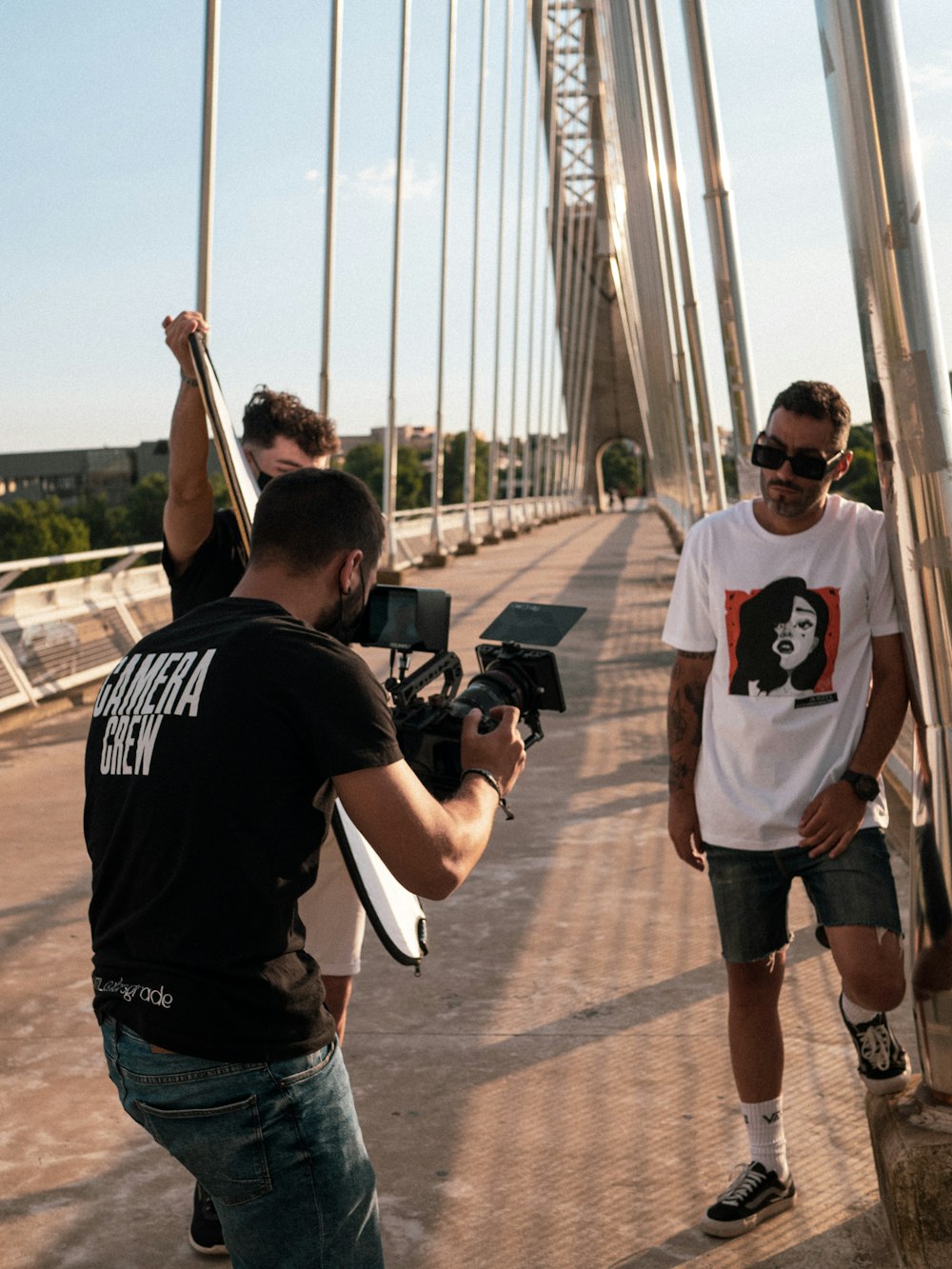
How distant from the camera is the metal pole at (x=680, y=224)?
47.1 feet

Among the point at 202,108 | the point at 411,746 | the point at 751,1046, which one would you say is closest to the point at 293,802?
the point at 411,746

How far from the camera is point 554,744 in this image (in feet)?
27.6

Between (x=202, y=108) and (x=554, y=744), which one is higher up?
(x=202, y=108)

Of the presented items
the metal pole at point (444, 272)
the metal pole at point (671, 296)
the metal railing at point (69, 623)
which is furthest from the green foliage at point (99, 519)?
the metal railing at point (69, 623)

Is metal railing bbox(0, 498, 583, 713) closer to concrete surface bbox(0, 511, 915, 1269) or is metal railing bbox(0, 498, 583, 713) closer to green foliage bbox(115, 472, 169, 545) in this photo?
concrete surface bbox(0, 511, 915, 1269)

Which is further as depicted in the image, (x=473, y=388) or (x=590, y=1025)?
(x=473, y=388)

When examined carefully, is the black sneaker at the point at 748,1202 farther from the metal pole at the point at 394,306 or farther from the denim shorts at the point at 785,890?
the metal pole at the point at 394,306

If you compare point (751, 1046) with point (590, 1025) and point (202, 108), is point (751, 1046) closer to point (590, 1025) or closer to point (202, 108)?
point (590, 1025)

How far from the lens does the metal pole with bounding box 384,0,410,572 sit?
64.7 feet

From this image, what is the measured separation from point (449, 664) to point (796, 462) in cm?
108

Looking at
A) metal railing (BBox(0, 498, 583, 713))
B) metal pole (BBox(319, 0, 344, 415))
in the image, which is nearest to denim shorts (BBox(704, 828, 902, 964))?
metal railing (BBox(0, 498, 583, 713))

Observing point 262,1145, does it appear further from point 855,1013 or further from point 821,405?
point 821,405

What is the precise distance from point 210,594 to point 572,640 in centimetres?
1042

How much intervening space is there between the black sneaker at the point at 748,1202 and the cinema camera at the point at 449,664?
120 centimetres
